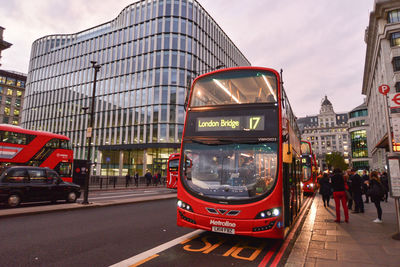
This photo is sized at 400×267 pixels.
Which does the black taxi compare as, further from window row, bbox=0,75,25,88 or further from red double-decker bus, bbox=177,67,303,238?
window row, bbox=0,75,25,88

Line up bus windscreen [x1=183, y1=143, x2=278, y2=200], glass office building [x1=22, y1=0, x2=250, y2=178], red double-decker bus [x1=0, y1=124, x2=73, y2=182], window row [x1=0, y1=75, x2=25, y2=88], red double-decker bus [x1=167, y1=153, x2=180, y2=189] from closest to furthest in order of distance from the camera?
bus windscreen [x1=183, y1=143, x2=278, y2=200] → red double-decker bus [x1=0, y1=124, x2=73, y2=182] → red double-decker bus [x1=167, y1=153, x2=180, y2=189] → glass office building [x1=22, y1=0, x2=250, y2=178] → window row [x1=0, y1=75, x2=25, y2=88]

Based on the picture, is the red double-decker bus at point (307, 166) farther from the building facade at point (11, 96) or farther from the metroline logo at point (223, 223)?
the building facade at point (11, 96)

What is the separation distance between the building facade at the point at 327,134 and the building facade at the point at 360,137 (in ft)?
174

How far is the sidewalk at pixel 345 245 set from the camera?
437 cm

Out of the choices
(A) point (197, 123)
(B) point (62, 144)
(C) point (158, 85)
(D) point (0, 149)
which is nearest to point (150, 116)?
(C) point (158, 85)

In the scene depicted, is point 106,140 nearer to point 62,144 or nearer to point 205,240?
point 62,144

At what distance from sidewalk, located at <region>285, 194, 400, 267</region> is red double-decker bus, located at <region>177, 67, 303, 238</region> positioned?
63cm

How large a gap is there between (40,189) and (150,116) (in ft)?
111

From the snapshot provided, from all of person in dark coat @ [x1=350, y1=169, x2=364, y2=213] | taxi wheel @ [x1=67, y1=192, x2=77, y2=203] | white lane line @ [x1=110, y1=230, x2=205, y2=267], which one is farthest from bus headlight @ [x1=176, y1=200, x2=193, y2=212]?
taxi wheel @ [x1=67, y1=192, x2=77, y2=203]

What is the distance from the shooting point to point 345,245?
213 inches

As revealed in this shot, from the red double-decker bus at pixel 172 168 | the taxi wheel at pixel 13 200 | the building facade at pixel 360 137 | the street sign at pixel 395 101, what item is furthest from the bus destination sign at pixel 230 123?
the building facade at pixel 360 137

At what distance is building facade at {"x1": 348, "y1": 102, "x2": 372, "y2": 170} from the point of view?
72.6 m

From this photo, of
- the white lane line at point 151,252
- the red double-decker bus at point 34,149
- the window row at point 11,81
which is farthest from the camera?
the window row at point 11,81

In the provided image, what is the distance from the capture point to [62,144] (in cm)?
1878
